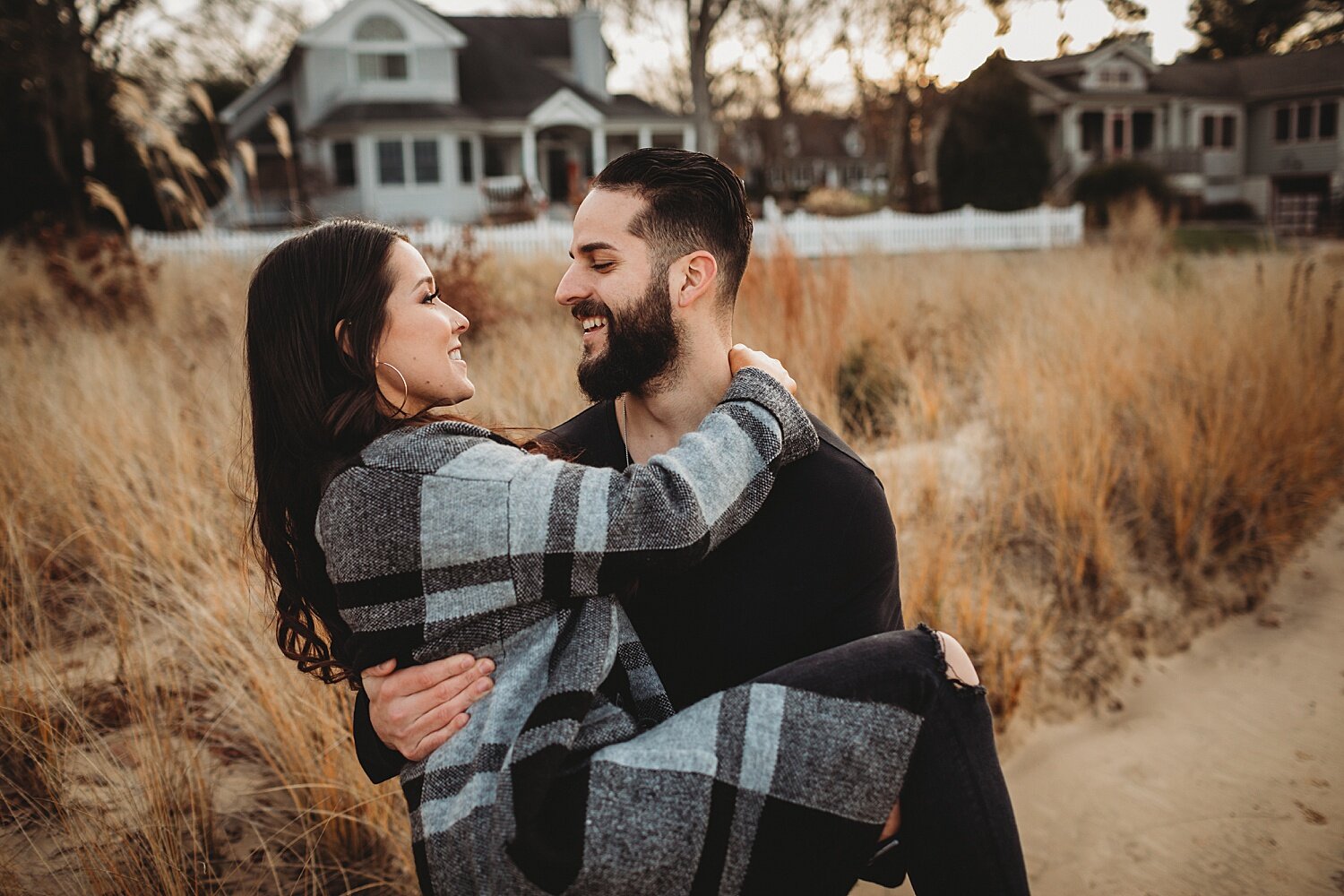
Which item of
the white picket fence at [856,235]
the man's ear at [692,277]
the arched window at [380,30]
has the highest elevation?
the arched window at [380,30]

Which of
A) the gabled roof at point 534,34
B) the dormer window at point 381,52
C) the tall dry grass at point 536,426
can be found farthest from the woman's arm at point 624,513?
the gabled roof at point 534,34

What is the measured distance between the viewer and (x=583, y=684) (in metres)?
1.75

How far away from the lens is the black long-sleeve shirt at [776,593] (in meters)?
2.12

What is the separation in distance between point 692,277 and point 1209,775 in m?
2.81

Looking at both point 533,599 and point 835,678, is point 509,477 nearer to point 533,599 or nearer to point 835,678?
point 533,599

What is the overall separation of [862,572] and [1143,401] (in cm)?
378

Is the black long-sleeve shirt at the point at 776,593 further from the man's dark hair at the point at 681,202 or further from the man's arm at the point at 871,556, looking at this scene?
the man's dark hair at the point at 681,202

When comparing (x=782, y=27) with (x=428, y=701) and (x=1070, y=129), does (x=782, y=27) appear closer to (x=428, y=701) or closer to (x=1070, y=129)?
(x=1070, y=129)

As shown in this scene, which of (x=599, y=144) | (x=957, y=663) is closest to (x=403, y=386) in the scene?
(x=957, y=663)

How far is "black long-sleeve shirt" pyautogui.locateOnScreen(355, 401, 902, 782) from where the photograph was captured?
2121 millimetres

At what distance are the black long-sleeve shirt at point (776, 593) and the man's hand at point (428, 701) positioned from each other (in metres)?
0.26

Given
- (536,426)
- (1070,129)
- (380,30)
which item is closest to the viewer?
(536,426)

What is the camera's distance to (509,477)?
176 centimetres

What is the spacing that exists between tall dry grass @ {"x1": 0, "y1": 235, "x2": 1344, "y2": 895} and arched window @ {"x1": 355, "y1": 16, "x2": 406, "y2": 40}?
845 inches
